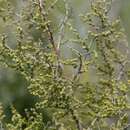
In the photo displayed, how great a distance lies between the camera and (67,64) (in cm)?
415

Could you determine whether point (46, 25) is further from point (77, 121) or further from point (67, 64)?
point (77, 121)

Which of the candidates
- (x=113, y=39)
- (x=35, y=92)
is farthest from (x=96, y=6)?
(x=35, y=92)

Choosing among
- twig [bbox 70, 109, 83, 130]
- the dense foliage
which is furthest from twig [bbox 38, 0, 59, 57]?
twig [bbox 70, 109, 83, 130]

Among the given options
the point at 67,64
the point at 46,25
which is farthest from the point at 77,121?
the point at 46,25

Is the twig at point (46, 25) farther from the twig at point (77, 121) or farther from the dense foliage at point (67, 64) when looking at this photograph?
the twig at point (77, 121)

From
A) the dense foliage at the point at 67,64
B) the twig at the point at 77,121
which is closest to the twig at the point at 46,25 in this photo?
the dense foliage at the point at 67,64

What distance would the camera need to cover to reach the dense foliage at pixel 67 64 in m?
Answer: 4.06

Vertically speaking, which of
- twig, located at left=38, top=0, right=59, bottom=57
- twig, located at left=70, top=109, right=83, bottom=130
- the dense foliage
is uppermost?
twig, located at left=38, top=0, right=59, bottom=57

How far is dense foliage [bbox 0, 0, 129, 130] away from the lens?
160 inches

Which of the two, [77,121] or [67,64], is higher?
[67,64]

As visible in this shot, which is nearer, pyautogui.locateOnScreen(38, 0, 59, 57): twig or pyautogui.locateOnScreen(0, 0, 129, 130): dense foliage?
pyautogui.locateOnScreen(0, 0, 129, 130): dense foliage

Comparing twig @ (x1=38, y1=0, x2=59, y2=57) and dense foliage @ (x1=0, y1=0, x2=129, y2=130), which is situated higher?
twig @ (x1=38, y1=0, x2=59, y2=57)

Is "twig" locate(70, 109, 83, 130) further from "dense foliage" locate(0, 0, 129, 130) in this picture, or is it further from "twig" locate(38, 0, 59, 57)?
"twig" locate(38, 0, 59, 57)

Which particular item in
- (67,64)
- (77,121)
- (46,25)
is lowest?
(77,121)
